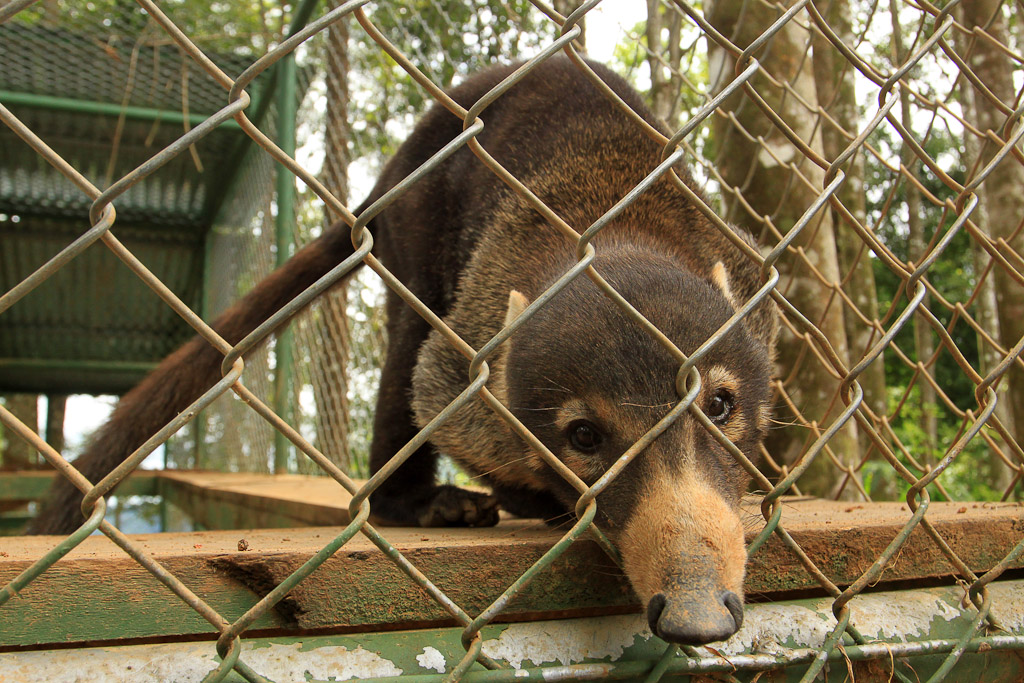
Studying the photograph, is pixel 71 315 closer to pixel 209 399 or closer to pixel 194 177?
pixel 194 177

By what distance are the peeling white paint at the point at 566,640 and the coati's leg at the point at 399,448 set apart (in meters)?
1.15

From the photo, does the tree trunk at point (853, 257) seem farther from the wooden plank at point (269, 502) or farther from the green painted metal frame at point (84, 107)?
the green painted metal frame at point (84, 107)

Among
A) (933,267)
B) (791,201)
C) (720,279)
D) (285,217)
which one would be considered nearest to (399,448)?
(720,279)

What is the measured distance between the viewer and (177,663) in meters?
1.40

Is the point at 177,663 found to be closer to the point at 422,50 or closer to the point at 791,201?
the point at 791,201

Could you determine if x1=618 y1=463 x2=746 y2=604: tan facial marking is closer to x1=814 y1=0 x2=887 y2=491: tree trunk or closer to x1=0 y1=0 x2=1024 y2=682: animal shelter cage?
x1=0 y1=0 x2=1024 y2=682: animal shelter cage

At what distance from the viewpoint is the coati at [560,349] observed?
5.62 ft

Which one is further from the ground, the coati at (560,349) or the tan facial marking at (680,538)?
the coati at (560,349)

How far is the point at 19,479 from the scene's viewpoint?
7242 millimetres

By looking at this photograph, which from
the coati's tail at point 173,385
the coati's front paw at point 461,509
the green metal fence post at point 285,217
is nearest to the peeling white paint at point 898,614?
the coati's front paw at point 461,509

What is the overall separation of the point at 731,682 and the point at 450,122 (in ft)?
8.89

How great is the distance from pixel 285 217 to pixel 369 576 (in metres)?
4.46

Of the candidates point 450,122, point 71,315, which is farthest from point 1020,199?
point 71,315

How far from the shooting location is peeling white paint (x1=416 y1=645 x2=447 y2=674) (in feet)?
5.00
